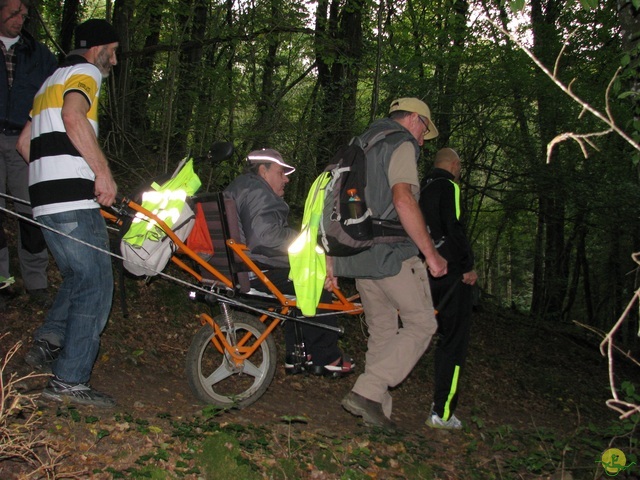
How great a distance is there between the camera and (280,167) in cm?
517

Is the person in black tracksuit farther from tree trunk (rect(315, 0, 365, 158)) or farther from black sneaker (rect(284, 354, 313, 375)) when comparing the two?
tree trunk (rect(315, 0, 365, 158))

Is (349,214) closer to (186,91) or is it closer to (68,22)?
(186,91)

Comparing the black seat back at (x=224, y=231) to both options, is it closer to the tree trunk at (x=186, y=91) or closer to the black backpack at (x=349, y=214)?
the black backpack at (x=349, y=214)

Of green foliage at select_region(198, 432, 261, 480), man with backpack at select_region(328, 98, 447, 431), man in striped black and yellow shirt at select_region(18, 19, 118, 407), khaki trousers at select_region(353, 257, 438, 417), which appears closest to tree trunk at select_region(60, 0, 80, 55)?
man in striped black and yellow shirt at select_region(18, 19, 118, 407)

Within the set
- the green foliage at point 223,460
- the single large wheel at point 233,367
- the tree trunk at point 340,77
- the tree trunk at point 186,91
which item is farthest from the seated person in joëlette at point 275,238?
the tree trunk at point 340,77

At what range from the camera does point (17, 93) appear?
4.99 meters

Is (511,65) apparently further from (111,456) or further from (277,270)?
(111,456)

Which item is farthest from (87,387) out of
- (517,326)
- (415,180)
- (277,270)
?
(517,326)

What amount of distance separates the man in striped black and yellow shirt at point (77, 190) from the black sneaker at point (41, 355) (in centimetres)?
47

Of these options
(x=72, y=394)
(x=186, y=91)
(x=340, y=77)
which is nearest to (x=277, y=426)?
(x=72, y=394)

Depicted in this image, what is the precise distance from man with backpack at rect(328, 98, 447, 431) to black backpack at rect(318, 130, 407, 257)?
0.40ft

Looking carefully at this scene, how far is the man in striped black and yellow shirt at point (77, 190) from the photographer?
152 inches

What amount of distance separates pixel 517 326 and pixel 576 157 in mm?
3612

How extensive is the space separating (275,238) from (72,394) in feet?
5.99
